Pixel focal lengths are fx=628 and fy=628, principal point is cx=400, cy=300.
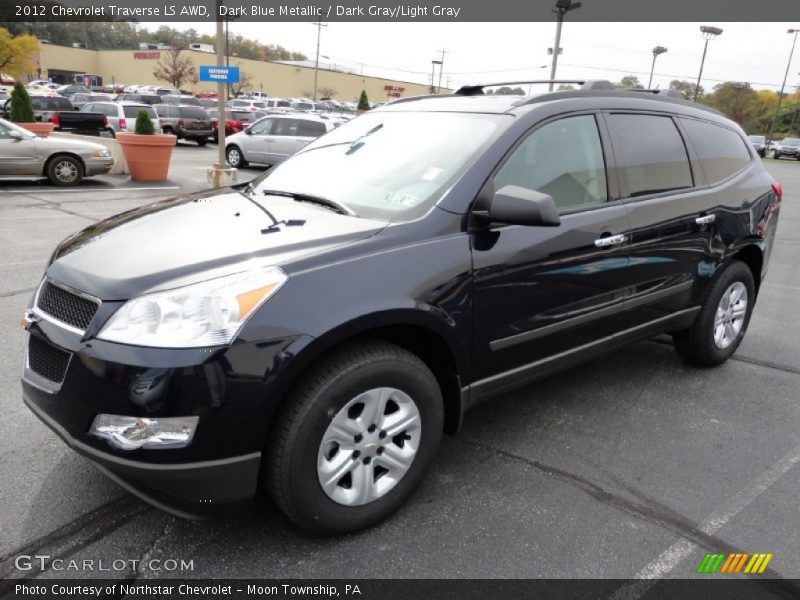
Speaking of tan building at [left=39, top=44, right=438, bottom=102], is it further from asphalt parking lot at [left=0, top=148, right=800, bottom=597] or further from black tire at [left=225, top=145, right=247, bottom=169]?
asphalt parking lot at [left=0, top=148, right=800, bottom=597]

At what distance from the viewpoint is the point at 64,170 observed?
12555 millimetres

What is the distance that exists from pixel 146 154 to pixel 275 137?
4566mm

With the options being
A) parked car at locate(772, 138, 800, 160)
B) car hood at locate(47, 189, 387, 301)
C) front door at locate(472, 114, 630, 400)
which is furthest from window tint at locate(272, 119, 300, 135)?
parked car at locate(772, 138, 800, 160)

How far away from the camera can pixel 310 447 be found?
228 centimetres

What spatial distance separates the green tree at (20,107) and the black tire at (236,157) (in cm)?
511

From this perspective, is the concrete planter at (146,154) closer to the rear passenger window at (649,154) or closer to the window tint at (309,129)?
the window tint at (309,129)

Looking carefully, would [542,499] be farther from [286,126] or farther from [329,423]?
[286,126]

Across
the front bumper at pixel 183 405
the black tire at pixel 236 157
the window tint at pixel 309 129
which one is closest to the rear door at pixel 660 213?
the front bumper at pixel 183 405

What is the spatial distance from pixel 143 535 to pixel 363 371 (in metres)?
1.12

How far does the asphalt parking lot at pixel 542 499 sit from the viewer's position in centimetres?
242

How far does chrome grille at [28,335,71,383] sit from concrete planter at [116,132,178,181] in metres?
12.3

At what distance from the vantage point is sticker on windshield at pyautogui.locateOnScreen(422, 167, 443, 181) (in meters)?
2.92

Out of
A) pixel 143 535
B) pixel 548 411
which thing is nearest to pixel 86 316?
pixel 143 535

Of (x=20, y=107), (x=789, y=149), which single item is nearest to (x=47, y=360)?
(x=20, y=107)
